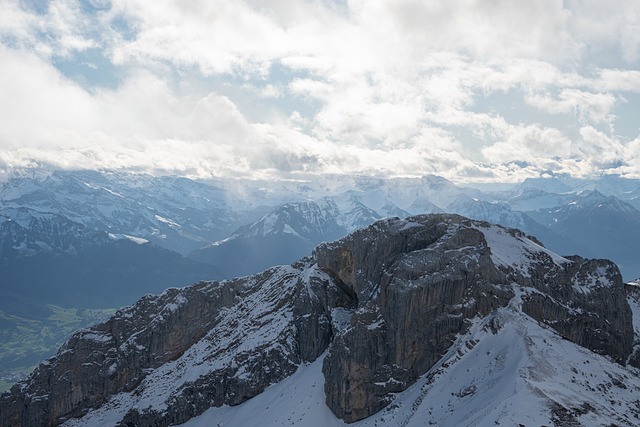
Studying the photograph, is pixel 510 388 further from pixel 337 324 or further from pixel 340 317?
pixel 340 317

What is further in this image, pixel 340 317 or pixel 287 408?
pixel 340 317

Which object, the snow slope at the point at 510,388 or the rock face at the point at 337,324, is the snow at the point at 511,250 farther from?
the snow slope at the point at 510,388

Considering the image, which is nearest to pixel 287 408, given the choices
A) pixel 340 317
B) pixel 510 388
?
pixel 340 317

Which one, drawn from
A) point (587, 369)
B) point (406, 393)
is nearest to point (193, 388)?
point (406, 393)

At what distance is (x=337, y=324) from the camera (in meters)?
122

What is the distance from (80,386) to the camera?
13788 centimetres

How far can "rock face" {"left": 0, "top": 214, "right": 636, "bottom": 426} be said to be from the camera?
99.7 metres

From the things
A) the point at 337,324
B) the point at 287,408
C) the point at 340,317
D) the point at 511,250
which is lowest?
the point at 287,408

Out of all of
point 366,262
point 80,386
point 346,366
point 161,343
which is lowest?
point 80,386

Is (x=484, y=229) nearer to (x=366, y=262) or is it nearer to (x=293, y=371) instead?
(x=366, y=262)

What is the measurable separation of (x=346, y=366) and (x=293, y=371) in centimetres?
2198

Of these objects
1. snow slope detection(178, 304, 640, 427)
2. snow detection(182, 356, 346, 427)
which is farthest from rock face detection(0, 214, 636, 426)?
snow slope detection(178, 304, 640, 427)

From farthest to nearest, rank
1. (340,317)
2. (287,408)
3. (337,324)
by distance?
(340,317) → (337,324) → (287,408)

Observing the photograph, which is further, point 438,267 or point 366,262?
point 366,262
